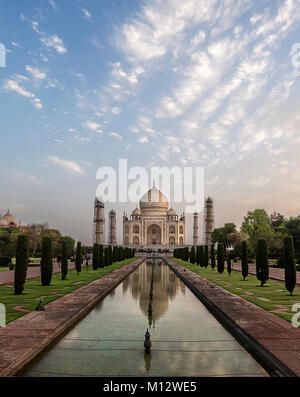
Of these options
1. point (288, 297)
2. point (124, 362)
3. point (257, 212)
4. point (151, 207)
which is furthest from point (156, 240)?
point (124, 362)

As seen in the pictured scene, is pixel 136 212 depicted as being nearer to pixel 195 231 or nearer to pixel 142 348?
pixel 195 231

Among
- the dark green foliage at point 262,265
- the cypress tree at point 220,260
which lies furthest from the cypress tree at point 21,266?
the cypress tree at point 220,260

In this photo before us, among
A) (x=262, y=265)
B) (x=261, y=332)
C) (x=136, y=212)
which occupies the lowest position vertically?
(x=261, y=332)

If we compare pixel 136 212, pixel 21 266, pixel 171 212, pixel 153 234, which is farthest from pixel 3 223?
pixel 21 266

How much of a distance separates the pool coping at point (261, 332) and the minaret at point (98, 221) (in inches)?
1811

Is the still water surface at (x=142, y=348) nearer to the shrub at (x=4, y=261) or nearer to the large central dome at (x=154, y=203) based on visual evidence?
the shrub at (x=4, y=261)

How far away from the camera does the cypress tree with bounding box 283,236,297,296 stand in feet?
33.7

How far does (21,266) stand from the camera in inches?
415

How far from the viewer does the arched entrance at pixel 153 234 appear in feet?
221

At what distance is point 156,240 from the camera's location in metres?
67.6

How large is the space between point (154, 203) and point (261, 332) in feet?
209
